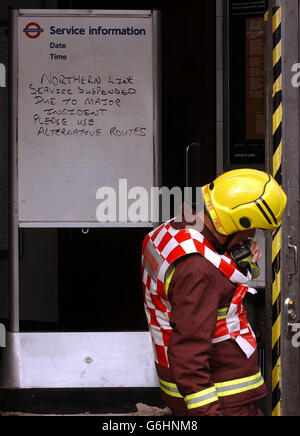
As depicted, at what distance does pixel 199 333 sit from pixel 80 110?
2.39 m

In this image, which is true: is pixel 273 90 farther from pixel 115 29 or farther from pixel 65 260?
pixel 65 260

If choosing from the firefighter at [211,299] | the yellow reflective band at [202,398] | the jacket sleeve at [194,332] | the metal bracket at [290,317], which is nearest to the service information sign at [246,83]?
the metal bracket at [290,317]

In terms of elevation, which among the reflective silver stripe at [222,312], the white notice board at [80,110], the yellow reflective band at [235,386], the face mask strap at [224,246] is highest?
the white notice board at [80,110]

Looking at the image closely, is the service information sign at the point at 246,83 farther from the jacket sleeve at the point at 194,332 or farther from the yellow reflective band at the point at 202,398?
the yellow reflective band at the point at 202,398

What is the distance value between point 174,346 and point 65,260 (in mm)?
2720

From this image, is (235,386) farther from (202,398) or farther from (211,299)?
(211,299)

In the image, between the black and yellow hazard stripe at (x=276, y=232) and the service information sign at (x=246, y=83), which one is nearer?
the black and yellow hazard stripe at (x=276, y=232)

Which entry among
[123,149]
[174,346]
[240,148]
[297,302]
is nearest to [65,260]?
[123,149]

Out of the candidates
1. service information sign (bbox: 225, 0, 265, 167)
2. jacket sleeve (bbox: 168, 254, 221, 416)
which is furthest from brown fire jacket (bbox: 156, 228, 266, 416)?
service information sign (bbox: 225, 0, 265, 167)

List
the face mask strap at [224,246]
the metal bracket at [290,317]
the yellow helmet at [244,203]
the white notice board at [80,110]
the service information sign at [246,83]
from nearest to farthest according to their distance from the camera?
1. the yellow helmet at [244,203]
2. the face mask strap at [224,246]
3. the metal bracket at [290,317]
4. the white notice board at [80,110]
5. the service information sign at [246,83]

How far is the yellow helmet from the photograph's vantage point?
2.50 m

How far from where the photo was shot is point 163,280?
2.59 meters

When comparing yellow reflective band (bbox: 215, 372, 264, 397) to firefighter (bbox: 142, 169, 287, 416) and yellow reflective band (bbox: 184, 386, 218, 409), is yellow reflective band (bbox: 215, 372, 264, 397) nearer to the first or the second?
firefighter (bbox: 142, 169, 287, 416)

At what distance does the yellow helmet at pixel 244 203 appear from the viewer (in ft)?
8.21
